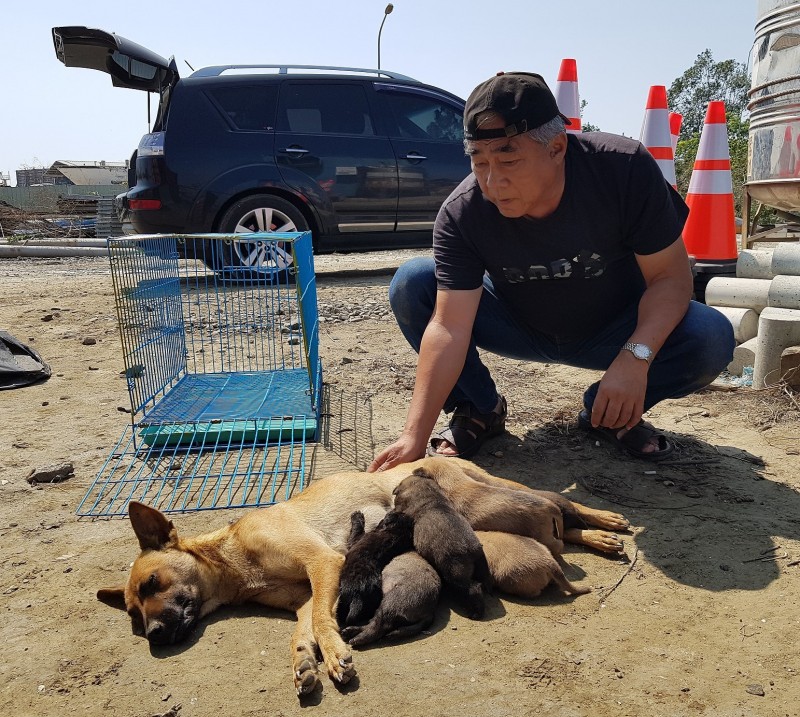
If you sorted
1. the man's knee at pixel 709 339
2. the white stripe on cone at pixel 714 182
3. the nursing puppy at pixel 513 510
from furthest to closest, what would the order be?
the white stripe on cone at pixel 714 182, the man's knee at pixel 709 339, the nursing puppy at pixel 513 510

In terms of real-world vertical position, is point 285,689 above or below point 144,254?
below

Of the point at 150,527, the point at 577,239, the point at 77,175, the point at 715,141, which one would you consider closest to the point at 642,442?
the point at 577,239

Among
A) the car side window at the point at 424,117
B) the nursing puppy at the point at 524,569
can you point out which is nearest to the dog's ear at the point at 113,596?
the nursing puppy at the point at 524,569

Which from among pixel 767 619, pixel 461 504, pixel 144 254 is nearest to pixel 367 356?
pixel 144 254

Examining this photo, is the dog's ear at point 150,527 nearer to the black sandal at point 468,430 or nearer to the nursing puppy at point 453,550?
the nursing puppy at point 453,550

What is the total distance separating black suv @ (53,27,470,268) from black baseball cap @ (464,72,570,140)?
6.11 metres

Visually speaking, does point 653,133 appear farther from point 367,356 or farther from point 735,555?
point 735,555

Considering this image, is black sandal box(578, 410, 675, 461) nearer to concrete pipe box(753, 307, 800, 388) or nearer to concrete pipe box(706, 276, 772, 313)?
concrete pipe box(753, 307, 800, 388)

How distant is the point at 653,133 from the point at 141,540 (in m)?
5.56

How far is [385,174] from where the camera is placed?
9367mm

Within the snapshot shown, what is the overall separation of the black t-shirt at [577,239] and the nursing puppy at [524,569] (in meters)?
1.37

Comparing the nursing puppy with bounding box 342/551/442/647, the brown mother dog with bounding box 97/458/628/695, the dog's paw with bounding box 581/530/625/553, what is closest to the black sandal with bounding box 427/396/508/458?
the brown mother dog with bounding box 97/458/628/695

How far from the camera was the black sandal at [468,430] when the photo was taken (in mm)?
4113

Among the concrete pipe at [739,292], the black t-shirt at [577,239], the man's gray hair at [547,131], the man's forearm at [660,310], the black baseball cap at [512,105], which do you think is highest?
the black baseball cap at [512,105]
